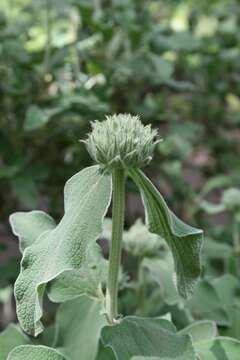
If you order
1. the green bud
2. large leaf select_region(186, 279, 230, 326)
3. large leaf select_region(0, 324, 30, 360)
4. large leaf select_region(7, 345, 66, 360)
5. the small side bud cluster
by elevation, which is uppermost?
the small side bud cluster

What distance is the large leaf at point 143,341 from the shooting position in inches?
21.0

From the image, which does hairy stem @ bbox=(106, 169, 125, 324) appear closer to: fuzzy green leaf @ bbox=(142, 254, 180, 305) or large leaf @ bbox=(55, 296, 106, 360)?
large leaf @ bbox=(55, 296, 106, 360)

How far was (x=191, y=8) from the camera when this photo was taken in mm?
1903

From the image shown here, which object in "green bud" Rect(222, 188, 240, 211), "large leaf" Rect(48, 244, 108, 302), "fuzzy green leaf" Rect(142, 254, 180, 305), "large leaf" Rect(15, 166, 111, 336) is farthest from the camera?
"green bud" Rect(222, 188, 240, 211)

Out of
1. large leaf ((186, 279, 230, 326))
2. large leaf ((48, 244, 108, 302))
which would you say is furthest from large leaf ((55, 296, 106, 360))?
large leaf ((186, 279, 230, 326))

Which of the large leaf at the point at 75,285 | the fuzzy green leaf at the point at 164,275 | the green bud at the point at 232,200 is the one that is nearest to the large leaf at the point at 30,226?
the large leaf at the point at 75,285

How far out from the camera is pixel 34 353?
531 mm

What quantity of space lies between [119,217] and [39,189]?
2.98 ft

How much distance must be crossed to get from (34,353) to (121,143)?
19cm

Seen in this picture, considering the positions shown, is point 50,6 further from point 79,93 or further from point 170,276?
point 170,276

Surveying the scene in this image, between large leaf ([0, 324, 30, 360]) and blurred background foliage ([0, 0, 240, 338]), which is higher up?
blurred background foliage ([0, 0, 240, 338])

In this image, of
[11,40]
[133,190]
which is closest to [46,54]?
[11,40]

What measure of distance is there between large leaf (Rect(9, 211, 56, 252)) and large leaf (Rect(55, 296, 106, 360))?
0.29ft

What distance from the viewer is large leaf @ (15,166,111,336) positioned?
0.50 meters
